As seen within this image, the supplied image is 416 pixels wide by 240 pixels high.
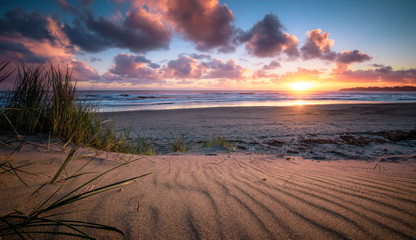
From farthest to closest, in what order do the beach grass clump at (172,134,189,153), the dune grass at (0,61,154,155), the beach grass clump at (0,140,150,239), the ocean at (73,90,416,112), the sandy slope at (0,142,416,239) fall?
the ocean at (73,90,416,112), the beach grass clump at (172,134,189,153), the dune grass at (0,61,154,155), the sandy slope at (0,142,416,239), the beach grass clump at (0,140,150,239)

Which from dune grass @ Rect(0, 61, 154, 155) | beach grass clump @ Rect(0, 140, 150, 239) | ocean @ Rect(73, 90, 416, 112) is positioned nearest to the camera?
beach grass clump @ Rect(0, 140, 150, 239)

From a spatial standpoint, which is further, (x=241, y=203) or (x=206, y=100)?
(x=206, y=100)

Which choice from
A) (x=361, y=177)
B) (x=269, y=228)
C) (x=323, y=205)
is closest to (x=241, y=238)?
(x=269, y=228)

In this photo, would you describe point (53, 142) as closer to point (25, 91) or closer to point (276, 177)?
point (25, 91)

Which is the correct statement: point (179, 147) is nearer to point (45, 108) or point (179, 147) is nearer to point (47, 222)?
point (45, 108)

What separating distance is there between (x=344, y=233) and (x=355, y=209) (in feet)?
1.20

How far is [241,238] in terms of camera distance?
1.00 meters

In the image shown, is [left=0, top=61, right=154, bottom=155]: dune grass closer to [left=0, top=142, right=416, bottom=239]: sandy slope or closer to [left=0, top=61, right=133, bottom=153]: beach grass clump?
[left=0, top=61, right=133, bottom=153]: beach grass clump

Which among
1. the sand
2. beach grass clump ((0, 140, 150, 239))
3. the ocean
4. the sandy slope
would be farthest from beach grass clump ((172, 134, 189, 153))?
the ocean

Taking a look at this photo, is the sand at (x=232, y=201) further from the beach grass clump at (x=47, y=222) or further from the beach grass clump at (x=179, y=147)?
the beach grass clump at (x=179, y=147)

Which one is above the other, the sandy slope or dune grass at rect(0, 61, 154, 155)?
dune grass at rect(0, 61, 154, 155)

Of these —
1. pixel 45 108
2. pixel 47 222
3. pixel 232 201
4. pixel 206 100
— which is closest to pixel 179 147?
pixel 45 108

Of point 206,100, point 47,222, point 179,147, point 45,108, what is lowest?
point 179,147

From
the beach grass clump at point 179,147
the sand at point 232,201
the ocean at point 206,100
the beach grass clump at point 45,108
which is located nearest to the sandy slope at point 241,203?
the sand at point 232,201
